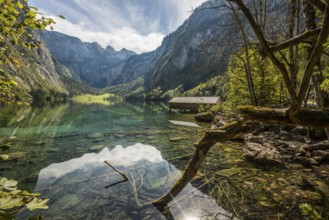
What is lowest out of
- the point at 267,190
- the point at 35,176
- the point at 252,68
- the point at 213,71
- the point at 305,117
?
the point at 35,176

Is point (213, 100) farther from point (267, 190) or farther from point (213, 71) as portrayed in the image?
point (213, 71)

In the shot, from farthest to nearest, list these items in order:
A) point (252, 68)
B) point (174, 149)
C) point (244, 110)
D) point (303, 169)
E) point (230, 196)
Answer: point (252, 68), point (174, 149), point (303, 169), point (230, 196), point (244, 110)

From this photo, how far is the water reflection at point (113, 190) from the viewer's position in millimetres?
6672

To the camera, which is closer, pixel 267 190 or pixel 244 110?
pixel 244 110

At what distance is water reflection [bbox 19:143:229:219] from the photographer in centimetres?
667

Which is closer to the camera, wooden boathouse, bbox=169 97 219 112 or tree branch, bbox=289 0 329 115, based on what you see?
tree branch, bbox=289 0 329 115

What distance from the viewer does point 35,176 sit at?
10.6m

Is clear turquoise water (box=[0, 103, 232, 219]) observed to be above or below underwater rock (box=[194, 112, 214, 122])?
below

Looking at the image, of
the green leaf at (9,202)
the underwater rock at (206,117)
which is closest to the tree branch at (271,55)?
the green leaf at (9,202)

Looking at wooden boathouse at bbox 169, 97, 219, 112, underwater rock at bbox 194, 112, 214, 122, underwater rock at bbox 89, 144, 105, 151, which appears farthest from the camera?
wooden boathouse at bbox 169, 97, 219, 112

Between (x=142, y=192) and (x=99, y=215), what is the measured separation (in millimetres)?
2093

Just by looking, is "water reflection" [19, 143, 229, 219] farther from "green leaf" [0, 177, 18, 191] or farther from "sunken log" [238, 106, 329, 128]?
"green leaf" [0, 177, 18, 191]

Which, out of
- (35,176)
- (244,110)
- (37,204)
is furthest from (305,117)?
(35,176)

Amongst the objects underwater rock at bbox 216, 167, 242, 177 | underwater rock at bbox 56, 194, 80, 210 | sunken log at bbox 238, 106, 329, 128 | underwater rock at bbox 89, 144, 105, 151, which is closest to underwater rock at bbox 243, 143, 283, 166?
underwater rock at bbox 216, 167, 242, 177
